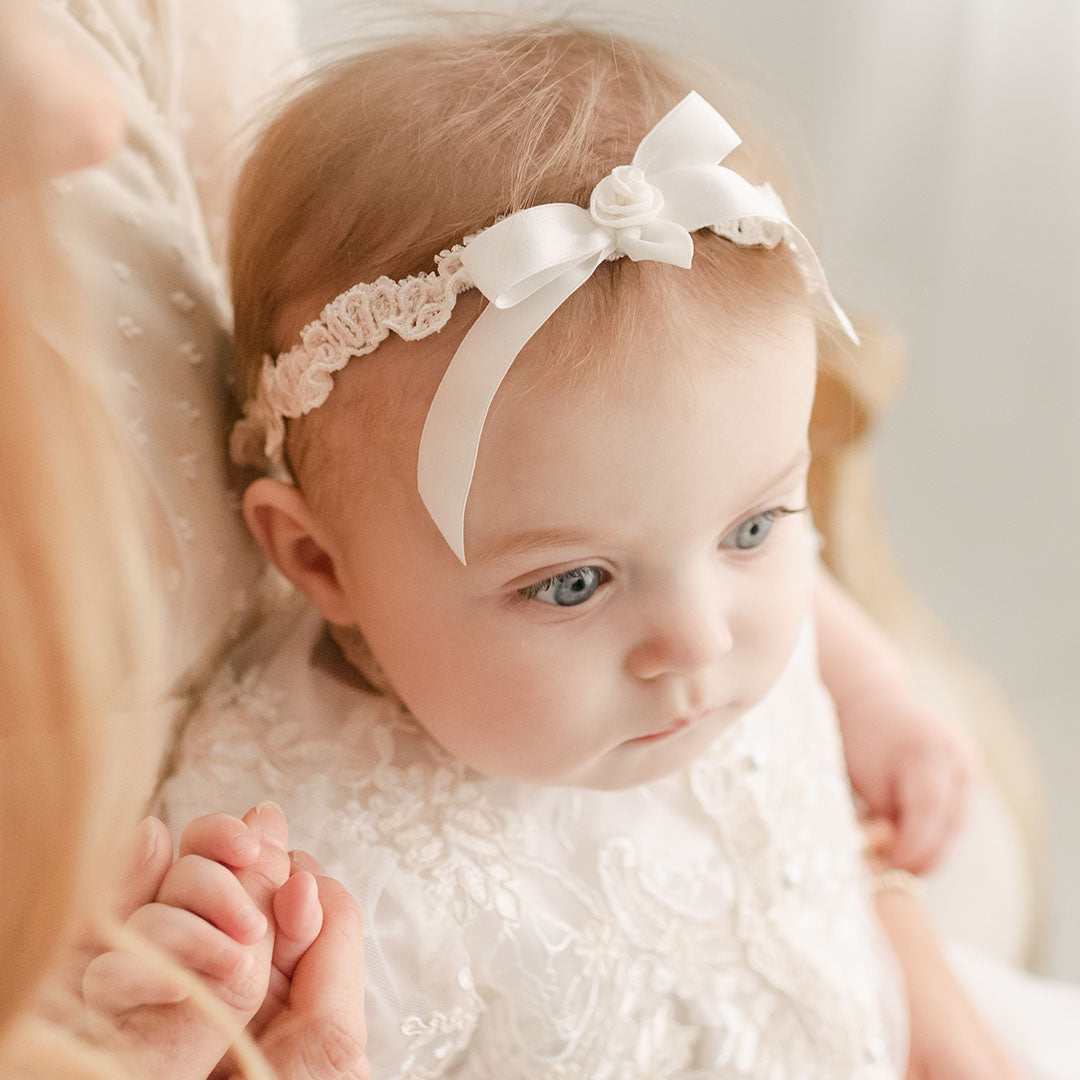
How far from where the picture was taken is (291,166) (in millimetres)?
761

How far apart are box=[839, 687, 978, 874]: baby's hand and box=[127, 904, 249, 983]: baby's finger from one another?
0.69 m

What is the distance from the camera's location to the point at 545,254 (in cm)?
64

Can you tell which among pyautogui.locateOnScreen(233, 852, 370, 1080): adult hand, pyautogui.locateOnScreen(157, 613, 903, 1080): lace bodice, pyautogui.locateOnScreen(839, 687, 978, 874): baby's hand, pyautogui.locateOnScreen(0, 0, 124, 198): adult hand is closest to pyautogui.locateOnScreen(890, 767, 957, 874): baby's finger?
pyautogui.locateOnScreen(839, 687, 978, 874): baby's hand

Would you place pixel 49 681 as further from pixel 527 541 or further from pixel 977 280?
pixel 977 280

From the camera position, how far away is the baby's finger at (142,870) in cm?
63

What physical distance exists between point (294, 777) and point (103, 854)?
0.25 m

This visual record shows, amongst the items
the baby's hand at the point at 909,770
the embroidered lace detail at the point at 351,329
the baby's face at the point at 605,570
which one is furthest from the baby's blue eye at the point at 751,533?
the baby's hand at the point at 909,770

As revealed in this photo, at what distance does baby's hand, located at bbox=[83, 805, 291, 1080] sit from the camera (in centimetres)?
59


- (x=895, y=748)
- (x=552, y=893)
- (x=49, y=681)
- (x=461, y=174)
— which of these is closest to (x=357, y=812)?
(x=552, y=893)

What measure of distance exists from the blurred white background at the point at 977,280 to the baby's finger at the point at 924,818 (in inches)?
16.5

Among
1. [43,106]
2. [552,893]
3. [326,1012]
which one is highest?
[43,106]

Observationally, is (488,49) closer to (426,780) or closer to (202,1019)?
(426,780)

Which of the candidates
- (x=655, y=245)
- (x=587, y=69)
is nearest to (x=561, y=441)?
(x=655, y=245)

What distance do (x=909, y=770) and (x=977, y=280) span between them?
2.44 ft
